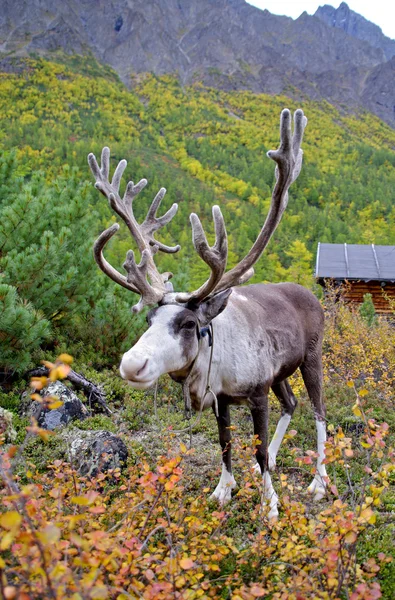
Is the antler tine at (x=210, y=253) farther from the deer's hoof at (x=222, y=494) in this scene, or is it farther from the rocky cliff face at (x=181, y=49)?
the rocky cliff face at (x=181, y=49)

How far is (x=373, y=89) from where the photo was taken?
522ft

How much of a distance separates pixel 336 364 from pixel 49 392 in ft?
17.4

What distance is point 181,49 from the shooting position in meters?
177

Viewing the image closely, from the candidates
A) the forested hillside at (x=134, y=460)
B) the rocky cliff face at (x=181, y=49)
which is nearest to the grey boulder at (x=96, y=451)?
the forested hillside at (x=134, y=460)

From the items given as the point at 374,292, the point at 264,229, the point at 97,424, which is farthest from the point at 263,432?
the point at 374,292

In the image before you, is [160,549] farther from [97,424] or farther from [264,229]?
[97,424]

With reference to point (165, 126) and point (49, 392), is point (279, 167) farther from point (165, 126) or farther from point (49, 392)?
point (165, 126)

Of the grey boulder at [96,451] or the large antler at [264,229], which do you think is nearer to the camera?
the large antler at [264,229]

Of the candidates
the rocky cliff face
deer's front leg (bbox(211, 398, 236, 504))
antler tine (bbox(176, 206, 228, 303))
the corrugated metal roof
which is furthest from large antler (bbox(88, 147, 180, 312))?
the rocky cliff face

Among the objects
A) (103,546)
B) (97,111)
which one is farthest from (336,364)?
(97,111)

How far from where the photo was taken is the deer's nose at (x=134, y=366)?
2.63m

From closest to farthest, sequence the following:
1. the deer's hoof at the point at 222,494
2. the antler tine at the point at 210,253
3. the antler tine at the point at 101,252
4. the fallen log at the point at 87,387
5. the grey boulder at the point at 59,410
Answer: the antler tine at the point at 210,253, the antler tine at the point at 101,252, the deer's hoof at the point at 222,494, the grey boulder at the point at 59,410, the fallen log at the point at 87,387

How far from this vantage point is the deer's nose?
8.64 ft

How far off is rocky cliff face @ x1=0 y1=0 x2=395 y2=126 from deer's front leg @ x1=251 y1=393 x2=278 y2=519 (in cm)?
13458
